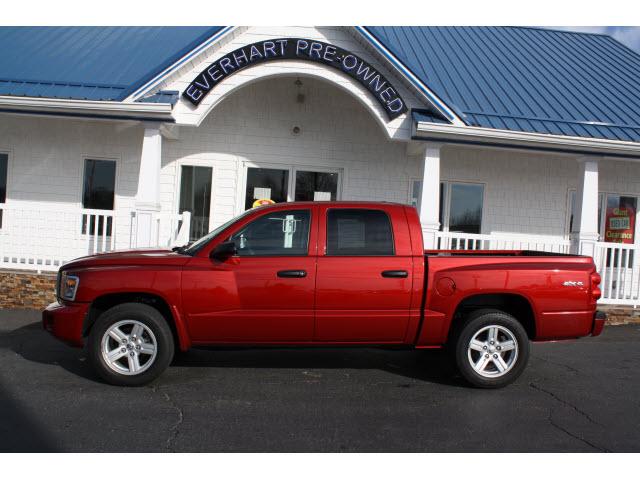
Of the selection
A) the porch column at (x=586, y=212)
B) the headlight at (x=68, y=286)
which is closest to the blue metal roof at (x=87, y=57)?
the headlight at (x=68, y=286)

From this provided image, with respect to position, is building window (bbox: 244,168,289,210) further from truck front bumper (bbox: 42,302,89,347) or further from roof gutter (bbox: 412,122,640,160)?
truck front bumper (bbox: 42,302,89,347)

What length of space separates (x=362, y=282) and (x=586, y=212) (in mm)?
6507

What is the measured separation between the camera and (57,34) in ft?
41.5

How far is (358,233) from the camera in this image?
5.52 m

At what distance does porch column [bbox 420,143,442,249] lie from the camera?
947 centimetres

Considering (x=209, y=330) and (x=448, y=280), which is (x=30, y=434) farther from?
(x=448, y=280)

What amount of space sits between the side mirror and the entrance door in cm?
635

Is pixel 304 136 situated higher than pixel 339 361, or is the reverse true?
pixel 304 136

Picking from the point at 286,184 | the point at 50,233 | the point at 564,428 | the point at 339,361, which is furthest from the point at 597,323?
the point at 50,233

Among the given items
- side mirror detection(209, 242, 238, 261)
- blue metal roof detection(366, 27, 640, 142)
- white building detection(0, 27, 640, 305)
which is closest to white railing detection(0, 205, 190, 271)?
white building detection(0, 27, 640, 305)

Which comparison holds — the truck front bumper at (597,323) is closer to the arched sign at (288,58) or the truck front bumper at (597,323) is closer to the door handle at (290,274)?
the door handle at (290,274)

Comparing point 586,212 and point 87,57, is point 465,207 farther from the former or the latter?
point 87,57

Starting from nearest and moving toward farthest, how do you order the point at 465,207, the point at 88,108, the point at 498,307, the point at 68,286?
the point at 68,286 < the point at 498,307 < the point at 88,108 < the point at 465,207

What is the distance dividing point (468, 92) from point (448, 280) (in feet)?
21.6
